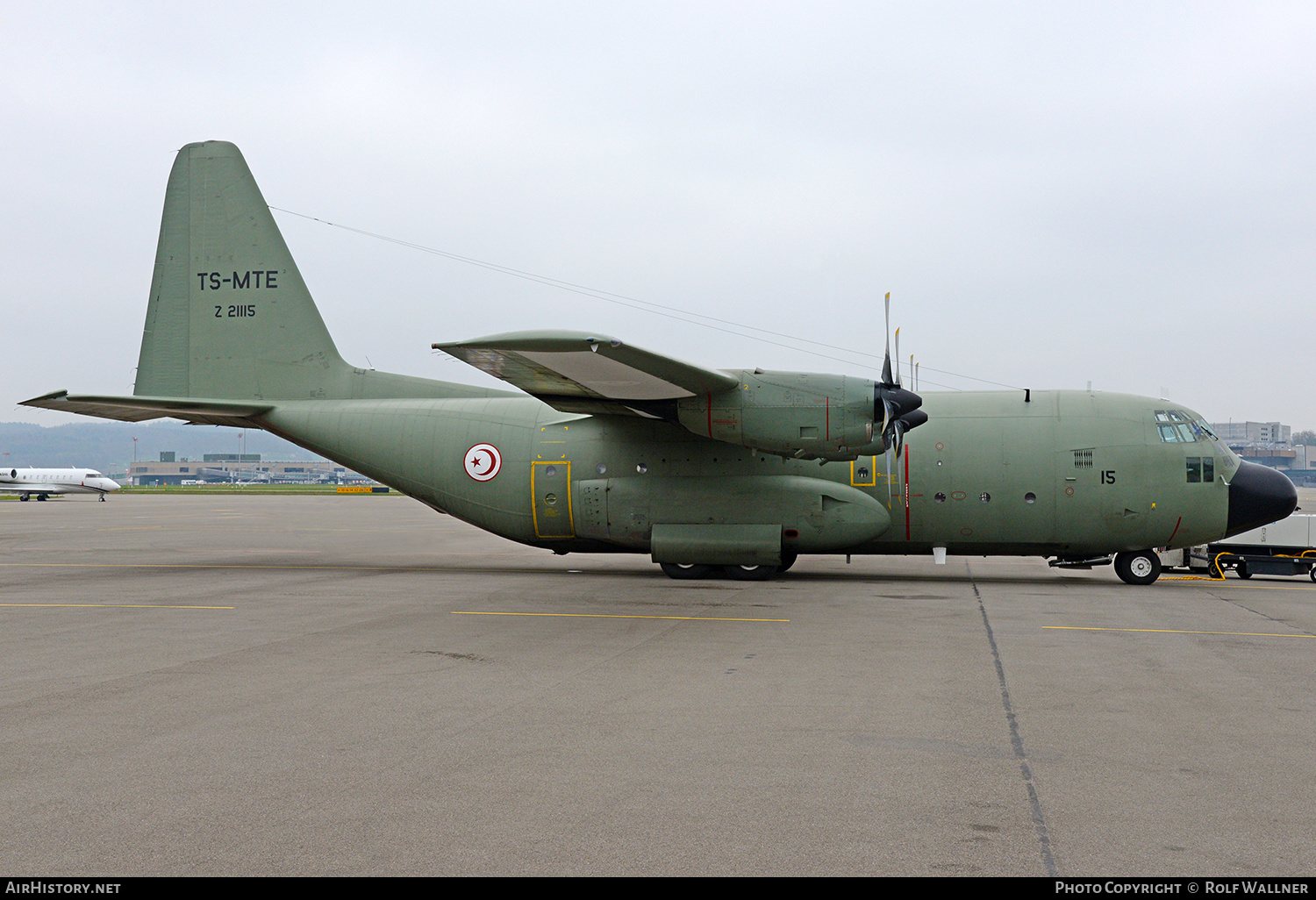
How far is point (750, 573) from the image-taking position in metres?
18.1

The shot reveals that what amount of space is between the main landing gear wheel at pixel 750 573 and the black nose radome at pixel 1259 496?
28.7 feet

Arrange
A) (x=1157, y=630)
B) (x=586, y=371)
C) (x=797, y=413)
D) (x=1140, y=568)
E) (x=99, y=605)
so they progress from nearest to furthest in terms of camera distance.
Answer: (x=1157, y=630) → (x=99, y=605) → (x=586, y=371) → (x=797, y=413) → (x=1140, y=568)

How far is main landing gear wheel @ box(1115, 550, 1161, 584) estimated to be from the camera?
17.4m

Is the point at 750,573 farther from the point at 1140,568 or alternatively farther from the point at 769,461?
the point at 1140,568

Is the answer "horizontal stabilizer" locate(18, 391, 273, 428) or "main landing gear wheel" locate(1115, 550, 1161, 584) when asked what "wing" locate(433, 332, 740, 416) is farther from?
"main landing gear wheel" locate(1115, 550, 1161, 584)

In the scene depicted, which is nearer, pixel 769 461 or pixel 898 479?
pixel 898 479

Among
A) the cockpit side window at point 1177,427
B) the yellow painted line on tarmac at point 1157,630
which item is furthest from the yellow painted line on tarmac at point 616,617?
the cockpit side window at point 1177,427

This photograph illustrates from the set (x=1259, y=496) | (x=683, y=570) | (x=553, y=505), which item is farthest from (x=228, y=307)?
(x=1259, y=496)

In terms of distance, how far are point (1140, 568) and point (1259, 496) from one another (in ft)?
8.07

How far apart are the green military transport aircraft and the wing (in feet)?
0.19

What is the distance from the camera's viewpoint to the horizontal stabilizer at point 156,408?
1888 centimetres

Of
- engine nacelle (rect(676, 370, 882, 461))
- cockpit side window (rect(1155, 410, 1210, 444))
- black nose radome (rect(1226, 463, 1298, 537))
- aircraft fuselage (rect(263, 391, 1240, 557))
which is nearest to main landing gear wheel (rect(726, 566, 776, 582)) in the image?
aircraft fuselage (rect(263, 391, 1240, 557))

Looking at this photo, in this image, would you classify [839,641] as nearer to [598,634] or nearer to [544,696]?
[598,634]

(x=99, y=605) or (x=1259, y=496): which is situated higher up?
(x=1259, y=496)
